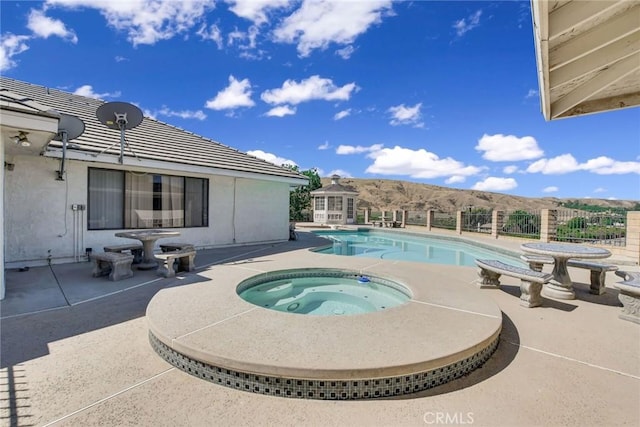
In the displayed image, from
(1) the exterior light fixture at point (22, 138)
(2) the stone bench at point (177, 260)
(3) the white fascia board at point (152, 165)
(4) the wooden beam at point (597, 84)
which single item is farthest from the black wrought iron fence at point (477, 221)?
(1) the exterior light fixture at point (22, 138)

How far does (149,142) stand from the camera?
32.1 feet

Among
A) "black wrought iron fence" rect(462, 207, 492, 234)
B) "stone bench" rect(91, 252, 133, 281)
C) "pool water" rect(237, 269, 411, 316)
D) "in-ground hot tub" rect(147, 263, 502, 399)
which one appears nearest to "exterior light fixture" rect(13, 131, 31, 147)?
"stone bench" rect(91, 252, 133, 281)

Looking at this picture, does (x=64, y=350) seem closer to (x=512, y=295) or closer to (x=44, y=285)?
(x=44, y=285)

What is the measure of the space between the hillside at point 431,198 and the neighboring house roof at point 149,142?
1645 inches

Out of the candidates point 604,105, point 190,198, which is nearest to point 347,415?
point 604,105

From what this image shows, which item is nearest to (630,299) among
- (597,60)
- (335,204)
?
(597,60)

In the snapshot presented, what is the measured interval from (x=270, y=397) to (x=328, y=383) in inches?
20.2

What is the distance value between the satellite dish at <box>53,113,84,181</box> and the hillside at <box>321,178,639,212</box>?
4735 cm

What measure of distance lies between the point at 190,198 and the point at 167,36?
6.77m

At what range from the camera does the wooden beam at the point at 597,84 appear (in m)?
3.64

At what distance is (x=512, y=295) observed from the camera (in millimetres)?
5336

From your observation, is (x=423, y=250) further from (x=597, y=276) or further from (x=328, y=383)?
(x=328, y=383)

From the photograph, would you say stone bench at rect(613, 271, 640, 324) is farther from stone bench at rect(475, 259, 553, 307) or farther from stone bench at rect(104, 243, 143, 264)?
stone bench at rect(104, 243, 143, 264)

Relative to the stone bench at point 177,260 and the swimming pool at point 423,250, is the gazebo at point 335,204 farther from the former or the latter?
the stone bench at point 177,260
